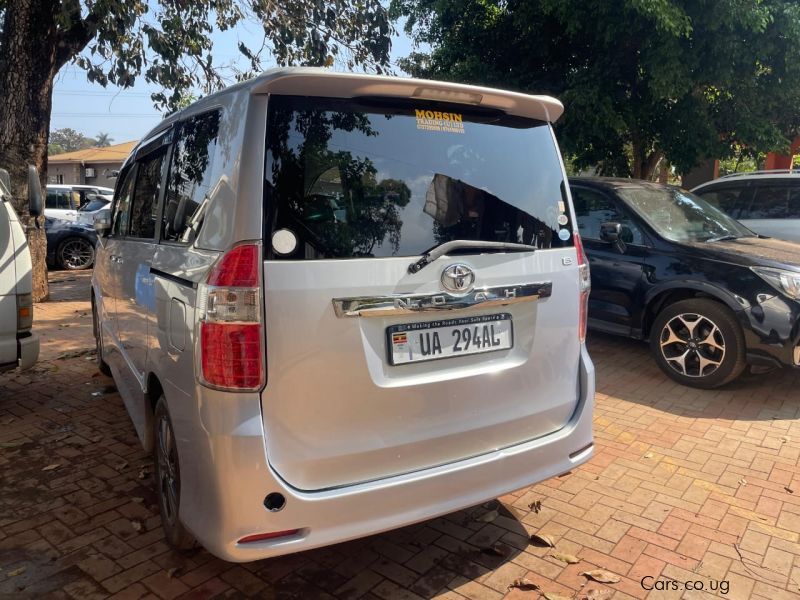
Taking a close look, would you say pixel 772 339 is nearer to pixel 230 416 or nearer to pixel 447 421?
pixel 447 421

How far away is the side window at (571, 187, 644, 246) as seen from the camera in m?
6.06

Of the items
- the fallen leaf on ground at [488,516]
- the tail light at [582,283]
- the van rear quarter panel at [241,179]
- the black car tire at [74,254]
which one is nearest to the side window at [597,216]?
the tail light at [582,283]

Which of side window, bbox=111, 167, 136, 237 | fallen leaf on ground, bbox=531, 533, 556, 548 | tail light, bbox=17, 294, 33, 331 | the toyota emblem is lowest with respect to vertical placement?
fallen leaf on ground, bbox=531, 533, 556, 548

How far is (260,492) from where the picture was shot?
7.24 ft

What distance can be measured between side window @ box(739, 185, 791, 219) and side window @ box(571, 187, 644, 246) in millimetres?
3207

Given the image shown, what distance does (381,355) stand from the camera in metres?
2.38

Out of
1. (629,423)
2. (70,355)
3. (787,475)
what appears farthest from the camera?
(70,355)

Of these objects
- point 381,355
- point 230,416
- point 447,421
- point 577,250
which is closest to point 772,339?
point 577,250

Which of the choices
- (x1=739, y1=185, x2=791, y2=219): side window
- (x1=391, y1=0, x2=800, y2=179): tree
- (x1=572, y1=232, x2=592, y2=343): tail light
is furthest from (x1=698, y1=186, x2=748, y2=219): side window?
(x1=572, y1=232, x2=592, y2=343): tail light

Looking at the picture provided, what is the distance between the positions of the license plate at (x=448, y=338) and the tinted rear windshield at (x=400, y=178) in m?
0.30

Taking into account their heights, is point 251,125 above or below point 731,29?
below

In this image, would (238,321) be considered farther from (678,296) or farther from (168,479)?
(678,296)

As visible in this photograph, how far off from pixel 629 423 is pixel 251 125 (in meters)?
3.69

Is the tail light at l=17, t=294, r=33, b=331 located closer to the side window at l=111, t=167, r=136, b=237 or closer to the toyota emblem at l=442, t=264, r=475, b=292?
the side window at l=111, t=167, r=136, b=237
